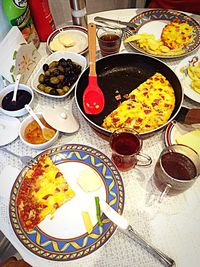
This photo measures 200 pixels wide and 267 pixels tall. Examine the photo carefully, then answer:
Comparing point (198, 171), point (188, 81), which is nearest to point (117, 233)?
point (198, 171)

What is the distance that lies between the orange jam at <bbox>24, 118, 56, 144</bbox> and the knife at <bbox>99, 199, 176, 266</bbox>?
415 millimetres

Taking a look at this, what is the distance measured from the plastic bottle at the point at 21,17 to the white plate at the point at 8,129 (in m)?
0.49

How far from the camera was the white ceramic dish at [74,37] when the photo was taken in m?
1.48

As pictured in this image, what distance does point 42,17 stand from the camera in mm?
1456

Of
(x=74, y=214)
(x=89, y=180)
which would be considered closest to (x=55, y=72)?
(x=89, y=180)

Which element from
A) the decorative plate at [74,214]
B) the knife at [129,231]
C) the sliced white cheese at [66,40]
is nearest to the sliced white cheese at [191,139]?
the decorative plate at [74,214]

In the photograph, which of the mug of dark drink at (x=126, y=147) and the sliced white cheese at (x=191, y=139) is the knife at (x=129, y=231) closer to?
the mug of dark drink at (x=126, y=147)

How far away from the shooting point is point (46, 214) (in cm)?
93

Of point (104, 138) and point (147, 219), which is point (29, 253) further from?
point (104, 138)

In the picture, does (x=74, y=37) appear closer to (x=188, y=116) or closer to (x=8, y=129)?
(x=8, y=129)

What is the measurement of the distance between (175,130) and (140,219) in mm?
418

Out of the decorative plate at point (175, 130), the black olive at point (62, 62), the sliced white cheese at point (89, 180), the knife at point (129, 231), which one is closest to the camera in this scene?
the knife at point (129, 231)

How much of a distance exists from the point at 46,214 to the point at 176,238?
0.47 meters

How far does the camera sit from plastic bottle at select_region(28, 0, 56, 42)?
1391 mm
